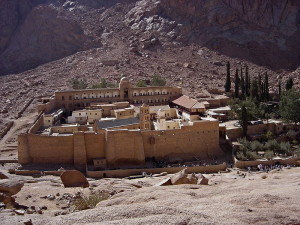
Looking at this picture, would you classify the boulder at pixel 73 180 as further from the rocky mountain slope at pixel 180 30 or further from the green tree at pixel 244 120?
the rocky mountain slope at pixel 180 30

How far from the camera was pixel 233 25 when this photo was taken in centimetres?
6738

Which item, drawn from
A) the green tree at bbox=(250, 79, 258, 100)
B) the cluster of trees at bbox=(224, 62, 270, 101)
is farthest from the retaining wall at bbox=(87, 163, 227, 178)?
the green tree at bbox=(250, 79, 258, 100)

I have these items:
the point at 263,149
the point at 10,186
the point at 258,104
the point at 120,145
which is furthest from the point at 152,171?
the point at 258,104

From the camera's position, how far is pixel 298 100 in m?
35.6

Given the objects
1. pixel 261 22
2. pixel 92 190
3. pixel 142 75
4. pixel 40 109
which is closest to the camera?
pixel 92 190

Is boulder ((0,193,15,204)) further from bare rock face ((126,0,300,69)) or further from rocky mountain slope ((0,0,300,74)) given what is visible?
bare rock face ((126,0,300,69))

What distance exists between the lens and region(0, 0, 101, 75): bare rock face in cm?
6906

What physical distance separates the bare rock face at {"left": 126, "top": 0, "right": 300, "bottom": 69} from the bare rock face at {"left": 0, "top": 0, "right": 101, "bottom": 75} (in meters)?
9.84

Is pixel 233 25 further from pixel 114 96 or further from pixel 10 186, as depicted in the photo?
pixel 10 186

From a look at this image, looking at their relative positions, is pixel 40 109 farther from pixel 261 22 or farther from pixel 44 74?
pixel 261 22

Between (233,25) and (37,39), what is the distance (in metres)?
31.8

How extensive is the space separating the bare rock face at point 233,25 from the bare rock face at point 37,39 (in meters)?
9.84

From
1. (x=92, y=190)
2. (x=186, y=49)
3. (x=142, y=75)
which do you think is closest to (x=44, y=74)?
(x=142, y=75)

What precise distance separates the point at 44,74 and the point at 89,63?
21.5 ft
